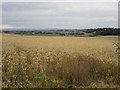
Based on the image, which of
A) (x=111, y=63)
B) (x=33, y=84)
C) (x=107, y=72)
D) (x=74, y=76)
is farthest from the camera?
(x=111, y=63)

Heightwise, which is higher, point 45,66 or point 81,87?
point 45,66

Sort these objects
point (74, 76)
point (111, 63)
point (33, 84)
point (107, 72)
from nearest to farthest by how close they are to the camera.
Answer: point (33, 84)
point (74, 76)
point (107, 72)
point (111, 63)

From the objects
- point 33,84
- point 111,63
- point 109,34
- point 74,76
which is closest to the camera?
point 33,84

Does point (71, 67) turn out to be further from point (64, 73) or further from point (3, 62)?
point (3, 62)

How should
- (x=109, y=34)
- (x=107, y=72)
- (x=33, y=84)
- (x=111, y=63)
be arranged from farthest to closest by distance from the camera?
1. (x=109, y=34)
2. (x=111, y=63)
3. (x=107, y=72)
4. (x=33, y=84)

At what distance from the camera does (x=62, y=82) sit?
5.73 metres

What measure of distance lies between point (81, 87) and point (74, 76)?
504mm

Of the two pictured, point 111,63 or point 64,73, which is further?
point 111,63

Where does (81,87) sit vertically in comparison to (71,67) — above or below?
below

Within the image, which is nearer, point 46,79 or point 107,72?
point 46,79

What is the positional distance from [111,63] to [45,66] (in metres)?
2.41

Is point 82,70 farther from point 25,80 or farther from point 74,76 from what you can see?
point 25,80

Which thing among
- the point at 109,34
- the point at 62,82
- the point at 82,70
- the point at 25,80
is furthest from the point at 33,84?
the point at 109,34

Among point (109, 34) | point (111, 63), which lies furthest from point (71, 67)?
point (109, 34)
